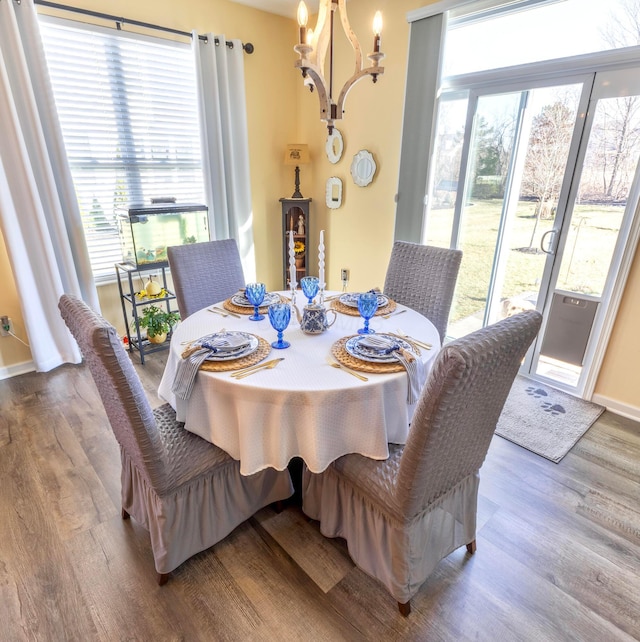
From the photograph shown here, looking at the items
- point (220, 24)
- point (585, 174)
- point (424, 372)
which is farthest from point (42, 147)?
point (585, 174)

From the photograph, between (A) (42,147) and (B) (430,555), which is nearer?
(B) (430,555)

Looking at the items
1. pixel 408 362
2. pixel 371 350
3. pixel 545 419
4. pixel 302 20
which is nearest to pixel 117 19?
pixel 302 20

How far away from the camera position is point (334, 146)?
362cm

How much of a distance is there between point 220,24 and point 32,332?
279 cm

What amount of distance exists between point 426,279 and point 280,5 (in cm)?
274

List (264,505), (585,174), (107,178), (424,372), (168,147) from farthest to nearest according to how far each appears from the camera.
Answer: (168,147), (107,178), (585,174), (264,505), (424,372)

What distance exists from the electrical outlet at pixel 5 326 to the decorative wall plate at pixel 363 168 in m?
2.93

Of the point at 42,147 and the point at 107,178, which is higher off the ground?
the point at 42,147

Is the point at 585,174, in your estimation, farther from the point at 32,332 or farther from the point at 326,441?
the point at 32,332

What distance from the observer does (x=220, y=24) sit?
315 centimetres

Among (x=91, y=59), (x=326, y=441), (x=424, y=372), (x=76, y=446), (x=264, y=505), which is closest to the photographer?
(x=326, y=441)

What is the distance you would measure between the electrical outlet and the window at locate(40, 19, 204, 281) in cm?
66

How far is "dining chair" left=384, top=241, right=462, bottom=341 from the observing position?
7.18 ft

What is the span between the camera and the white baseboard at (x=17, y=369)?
2867 mm
